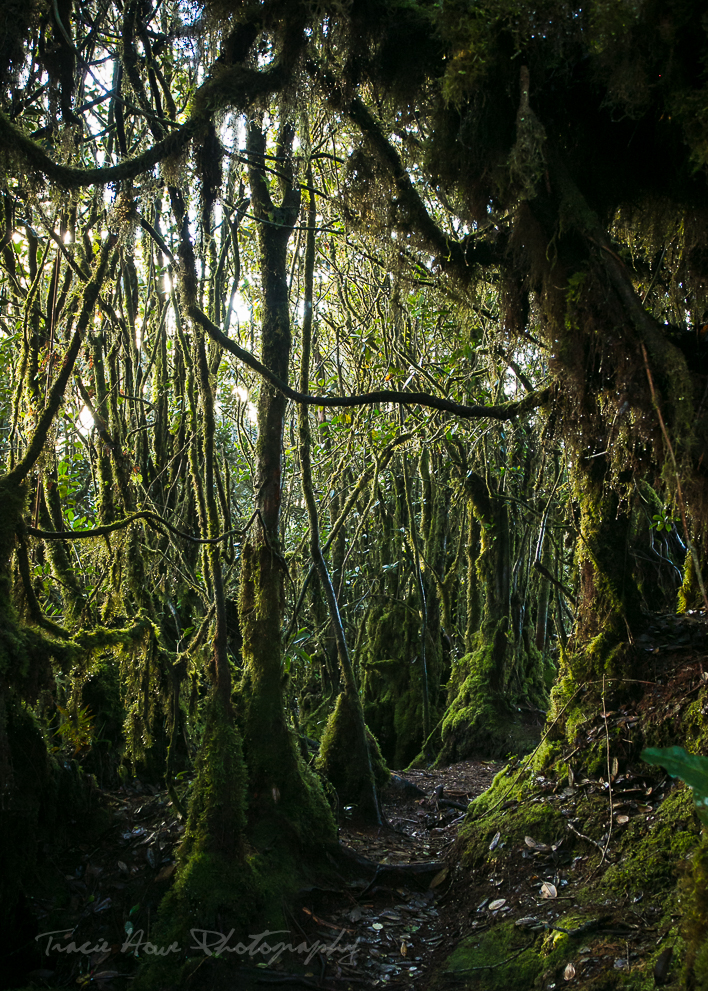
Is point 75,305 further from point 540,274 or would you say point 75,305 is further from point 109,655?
point 540,274

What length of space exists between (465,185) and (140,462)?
13.4ft

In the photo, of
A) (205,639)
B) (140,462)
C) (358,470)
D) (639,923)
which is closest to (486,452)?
(358,470)

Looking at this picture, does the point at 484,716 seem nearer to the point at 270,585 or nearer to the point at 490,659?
the point at 490,659

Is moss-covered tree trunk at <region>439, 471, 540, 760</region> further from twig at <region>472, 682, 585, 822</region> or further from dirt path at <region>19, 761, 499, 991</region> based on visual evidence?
twig at <region>472, 682, 585, 822</region>

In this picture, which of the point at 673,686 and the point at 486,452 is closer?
the point at 673,686

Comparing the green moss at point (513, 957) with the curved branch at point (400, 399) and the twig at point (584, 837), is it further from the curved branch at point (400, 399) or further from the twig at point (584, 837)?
the curved branch at point (400, 399)

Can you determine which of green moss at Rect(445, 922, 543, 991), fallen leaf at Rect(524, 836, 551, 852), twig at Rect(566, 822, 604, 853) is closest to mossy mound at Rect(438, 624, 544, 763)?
fallen leaf at Rect(524, 836, 551, 852)

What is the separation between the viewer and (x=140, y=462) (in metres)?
6.02

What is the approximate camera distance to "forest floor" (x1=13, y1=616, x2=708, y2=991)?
8.25 ft

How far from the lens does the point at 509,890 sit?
317 cm

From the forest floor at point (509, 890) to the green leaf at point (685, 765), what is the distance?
2.87 ft

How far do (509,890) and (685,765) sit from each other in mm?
2037

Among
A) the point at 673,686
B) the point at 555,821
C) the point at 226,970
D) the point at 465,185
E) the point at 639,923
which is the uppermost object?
the point at 465,185

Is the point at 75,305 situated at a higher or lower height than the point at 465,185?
higher
